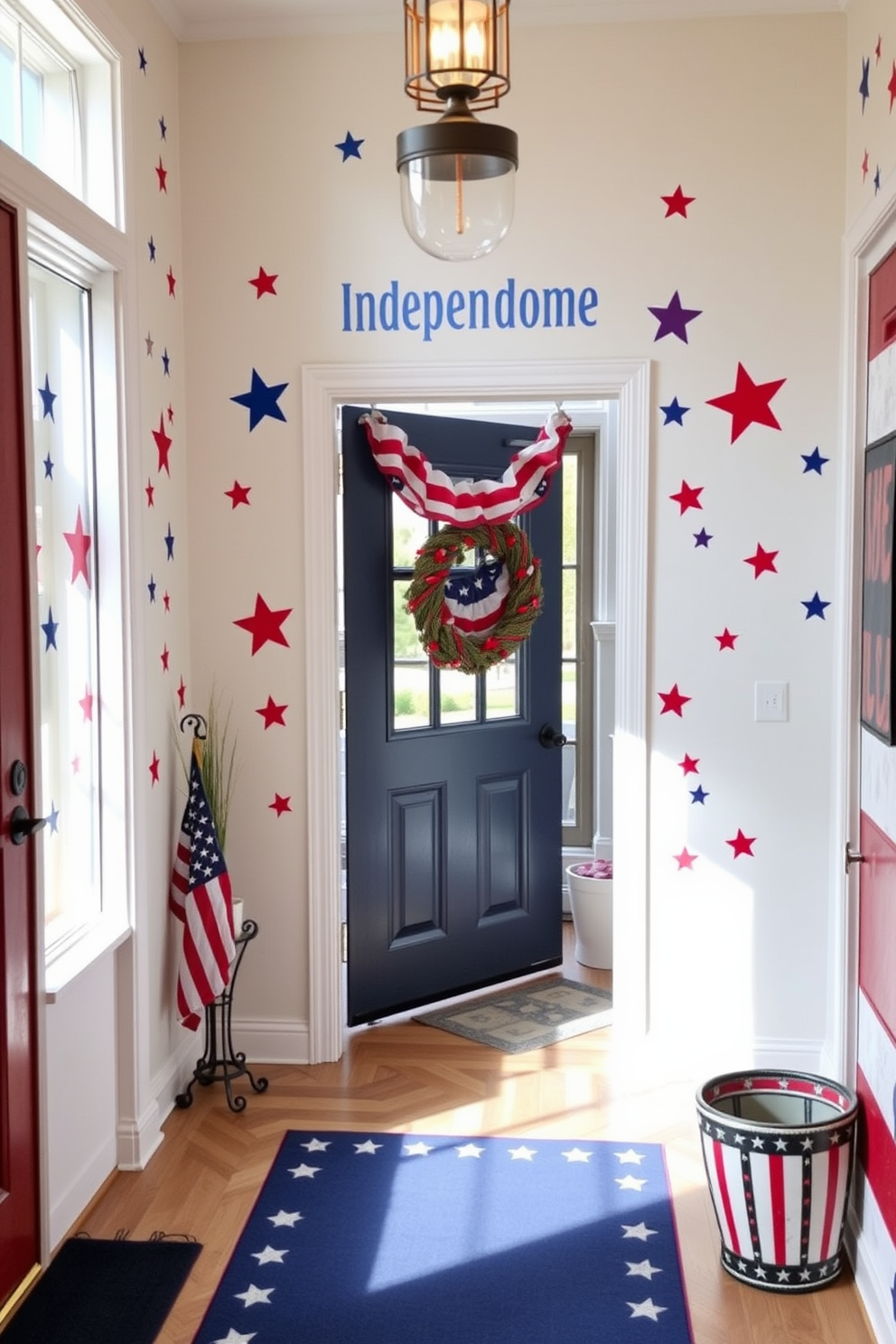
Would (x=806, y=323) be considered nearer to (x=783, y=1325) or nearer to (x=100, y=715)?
(x=100, y=715)

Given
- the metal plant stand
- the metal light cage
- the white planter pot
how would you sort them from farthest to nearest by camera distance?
the white planter pot < the metal plant stand < the metal light cage

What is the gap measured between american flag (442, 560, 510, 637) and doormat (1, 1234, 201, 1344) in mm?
2071

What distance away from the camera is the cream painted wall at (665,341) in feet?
11.9

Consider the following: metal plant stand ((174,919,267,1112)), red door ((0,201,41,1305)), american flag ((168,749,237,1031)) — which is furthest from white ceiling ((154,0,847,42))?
metal plant stand ((174,919,267,1112))

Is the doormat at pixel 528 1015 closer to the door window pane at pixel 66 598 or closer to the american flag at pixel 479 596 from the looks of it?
the american flag at pixel 479 596

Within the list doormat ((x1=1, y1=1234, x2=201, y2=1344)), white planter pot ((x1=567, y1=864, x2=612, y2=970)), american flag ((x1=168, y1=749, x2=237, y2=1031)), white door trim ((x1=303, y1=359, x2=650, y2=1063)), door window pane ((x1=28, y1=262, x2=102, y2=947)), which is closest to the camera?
doormat ((x1=1, y1=1234, x2=201, y2=1344))

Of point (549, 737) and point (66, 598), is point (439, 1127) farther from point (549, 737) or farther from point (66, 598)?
point (66, 598)

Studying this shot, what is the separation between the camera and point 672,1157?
129 inches

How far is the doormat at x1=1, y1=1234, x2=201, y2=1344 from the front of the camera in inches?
98.2

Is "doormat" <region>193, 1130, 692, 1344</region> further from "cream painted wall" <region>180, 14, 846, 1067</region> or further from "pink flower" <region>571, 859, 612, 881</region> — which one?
"pink flower" <region>571, 859, 612, 881</region>

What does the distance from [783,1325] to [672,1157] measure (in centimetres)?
75

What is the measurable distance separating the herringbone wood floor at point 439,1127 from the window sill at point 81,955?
596 mm

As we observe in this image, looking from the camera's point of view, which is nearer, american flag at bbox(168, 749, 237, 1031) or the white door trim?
american flag at bbox(168, 749, 237, 1031)

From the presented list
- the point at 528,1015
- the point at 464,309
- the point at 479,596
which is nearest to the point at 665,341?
the point at 464,309
